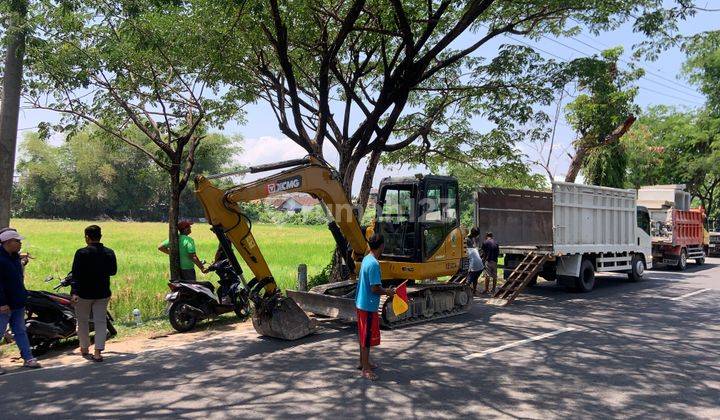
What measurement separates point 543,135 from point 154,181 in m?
53.2

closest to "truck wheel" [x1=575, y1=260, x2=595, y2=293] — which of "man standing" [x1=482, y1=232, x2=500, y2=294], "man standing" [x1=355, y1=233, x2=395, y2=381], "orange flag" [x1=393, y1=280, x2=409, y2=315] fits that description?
"man standing" [x1=482, y1=232, x2=500, y2=294]

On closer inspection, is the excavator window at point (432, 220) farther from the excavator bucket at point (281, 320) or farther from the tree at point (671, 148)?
the tree at point (671, 148)

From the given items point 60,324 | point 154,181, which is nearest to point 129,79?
point 60,324

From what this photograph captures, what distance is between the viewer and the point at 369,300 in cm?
595

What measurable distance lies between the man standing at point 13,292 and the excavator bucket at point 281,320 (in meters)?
2.84

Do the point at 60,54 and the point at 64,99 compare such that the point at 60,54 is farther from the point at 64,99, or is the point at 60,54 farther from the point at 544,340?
the point at 544,340

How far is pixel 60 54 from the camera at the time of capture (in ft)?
32.6

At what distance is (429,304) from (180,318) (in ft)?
13.8

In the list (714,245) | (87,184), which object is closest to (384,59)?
(714,245)

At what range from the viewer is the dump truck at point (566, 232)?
500 inches

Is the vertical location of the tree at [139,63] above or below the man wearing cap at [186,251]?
above

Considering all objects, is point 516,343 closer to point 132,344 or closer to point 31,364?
point 132,344

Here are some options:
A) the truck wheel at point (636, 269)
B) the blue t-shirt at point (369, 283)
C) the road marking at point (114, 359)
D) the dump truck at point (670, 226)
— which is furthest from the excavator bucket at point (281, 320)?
the dump truck at point (670, 226)

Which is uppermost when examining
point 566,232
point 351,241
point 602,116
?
point 602,116
